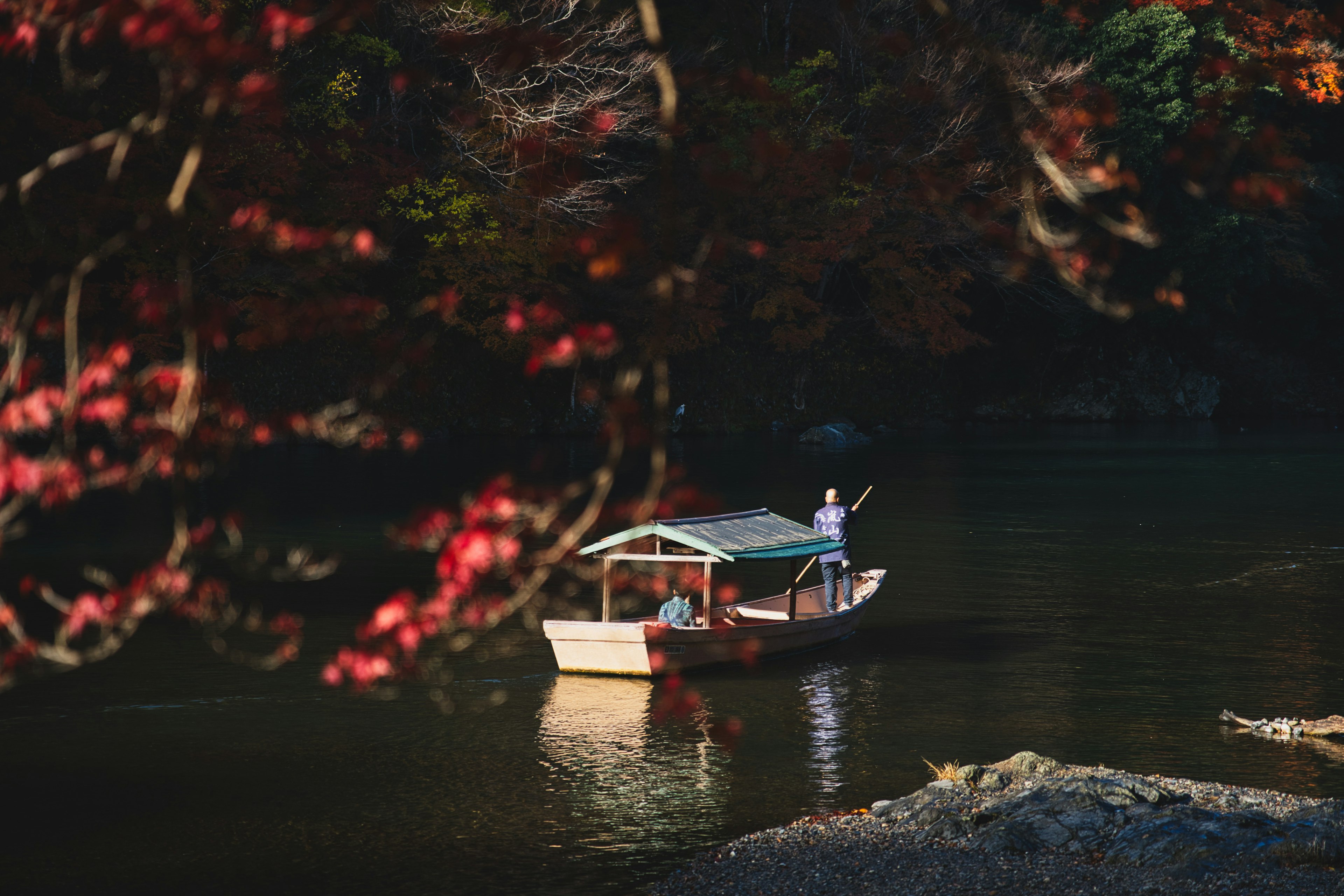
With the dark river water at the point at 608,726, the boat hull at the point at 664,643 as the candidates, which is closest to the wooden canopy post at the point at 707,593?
the boat hull at the point at 664,643

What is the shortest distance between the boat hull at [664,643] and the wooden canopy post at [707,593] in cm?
22

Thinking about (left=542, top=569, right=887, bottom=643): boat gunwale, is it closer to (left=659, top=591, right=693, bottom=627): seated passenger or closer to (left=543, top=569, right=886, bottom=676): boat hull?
(left=543, top=569, right=886, bottom=676): boat hull

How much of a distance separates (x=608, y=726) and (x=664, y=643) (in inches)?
90.4

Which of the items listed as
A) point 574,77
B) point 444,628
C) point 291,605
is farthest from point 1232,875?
point 574,77

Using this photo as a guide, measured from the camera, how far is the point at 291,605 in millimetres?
21688

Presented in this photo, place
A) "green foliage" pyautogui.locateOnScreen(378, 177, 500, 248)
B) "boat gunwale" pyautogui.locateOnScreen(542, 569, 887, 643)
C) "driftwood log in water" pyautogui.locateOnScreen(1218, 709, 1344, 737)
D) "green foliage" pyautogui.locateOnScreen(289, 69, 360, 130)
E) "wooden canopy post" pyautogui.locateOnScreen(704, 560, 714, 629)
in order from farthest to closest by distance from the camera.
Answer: "green foliage" pyautogui.locateOnScreen(378, 177, 500, 248) → "green foliage" pyautogui.locateOnScreen(289, 69, 360, 130) → "wooden canopy post" pyautogui.locateOnScreen(704, 560, 714, 629) → "boat gunwale" pyautogui.locateOnScreen(542, 569, 887, 643) → "driftwood log in water" pyautogui.locateOnScreen(1218, 709, 1344, 737)

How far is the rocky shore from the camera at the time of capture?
934cm

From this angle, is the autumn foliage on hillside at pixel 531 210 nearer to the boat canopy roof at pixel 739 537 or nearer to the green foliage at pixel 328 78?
the green foliage at pixel 328 78

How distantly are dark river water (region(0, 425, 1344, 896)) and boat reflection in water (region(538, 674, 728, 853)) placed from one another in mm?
40

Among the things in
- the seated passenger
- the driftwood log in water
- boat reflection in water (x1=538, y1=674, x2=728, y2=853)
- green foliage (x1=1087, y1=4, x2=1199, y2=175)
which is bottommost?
boat reflection in water (x1=538, y1=674, x2=728, y2=853)

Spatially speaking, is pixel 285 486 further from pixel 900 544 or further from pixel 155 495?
pixel 900 544

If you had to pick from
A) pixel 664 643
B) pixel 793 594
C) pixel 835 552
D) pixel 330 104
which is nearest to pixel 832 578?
pixel 835 552

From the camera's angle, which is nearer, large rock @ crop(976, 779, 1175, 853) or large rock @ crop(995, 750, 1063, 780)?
large rock @ crop(976, 779, 1175, 853)

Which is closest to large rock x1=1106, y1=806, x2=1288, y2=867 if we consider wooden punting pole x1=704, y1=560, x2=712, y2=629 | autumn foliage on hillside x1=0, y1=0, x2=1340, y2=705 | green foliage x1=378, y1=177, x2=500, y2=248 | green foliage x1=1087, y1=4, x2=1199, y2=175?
autumn foliage on hillside x1=0, y1=0, x2=1340, y2=705
